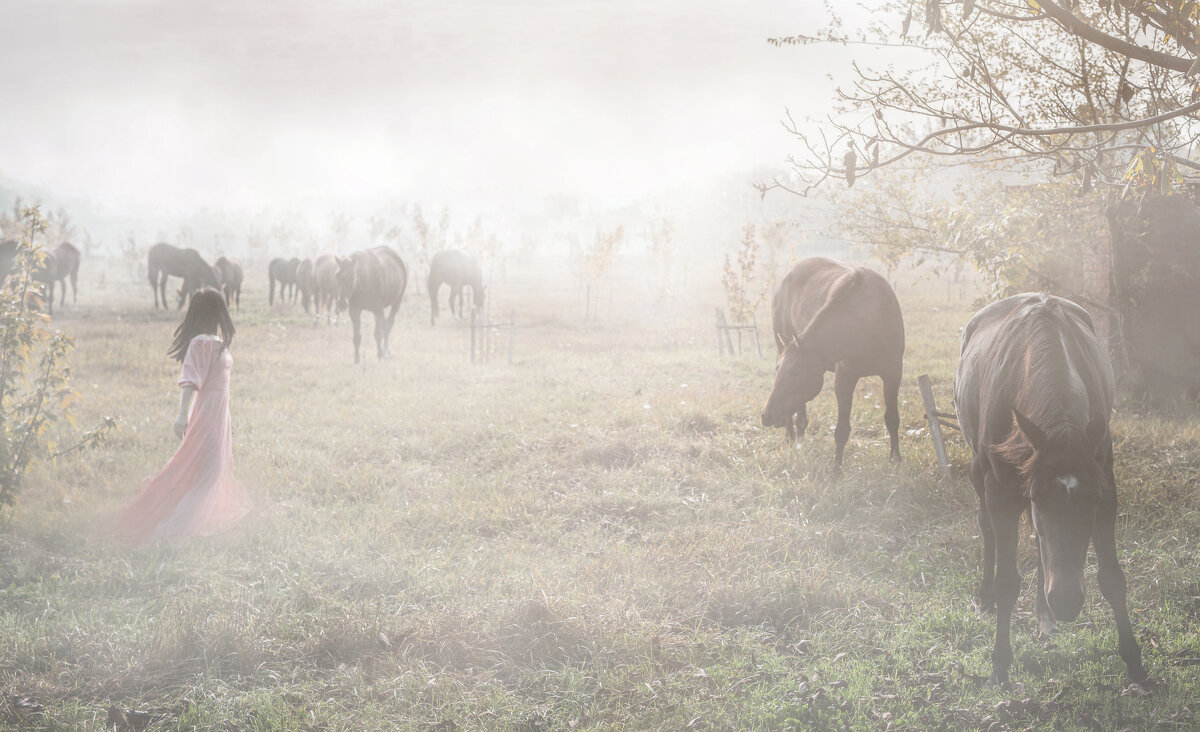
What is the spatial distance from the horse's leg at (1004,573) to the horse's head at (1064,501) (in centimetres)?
49

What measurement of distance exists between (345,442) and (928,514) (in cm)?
712

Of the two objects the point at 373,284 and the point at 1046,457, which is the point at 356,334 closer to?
the point at 373,284

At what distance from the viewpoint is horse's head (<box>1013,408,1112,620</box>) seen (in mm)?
3221

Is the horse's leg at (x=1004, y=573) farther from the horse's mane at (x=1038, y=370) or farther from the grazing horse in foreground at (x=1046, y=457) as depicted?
the horse's mane at (x=1038, y=370)

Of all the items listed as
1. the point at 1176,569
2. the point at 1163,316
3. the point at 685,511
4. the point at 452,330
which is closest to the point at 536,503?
the point at 685,511

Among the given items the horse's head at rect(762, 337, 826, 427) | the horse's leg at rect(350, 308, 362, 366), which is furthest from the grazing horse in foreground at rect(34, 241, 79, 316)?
the horse's head at rect(762, 337, 826, 427)

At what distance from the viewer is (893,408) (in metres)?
8.00

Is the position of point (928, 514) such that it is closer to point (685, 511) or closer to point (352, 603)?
point (685, 511)

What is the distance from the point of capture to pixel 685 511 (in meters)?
6.81

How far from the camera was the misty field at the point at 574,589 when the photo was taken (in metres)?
3.91

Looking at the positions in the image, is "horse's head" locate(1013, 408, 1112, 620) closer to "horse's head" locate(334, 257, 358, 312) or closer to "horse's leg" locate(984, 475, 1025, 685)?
"horse's leg" locate(984, 475, 1025, 685)

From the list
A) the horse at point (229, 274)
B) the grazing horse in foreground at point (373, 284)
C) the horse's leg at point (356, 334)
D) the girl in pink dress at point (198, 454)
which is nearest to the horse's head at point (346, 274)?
the grazing horse in foreground at point (373, 284)

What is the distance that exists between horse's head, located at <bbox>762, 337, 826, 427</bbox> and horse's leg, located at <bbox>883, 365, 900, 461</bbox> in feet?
2.76

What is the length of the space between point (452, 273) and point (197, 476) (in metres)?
21.1
